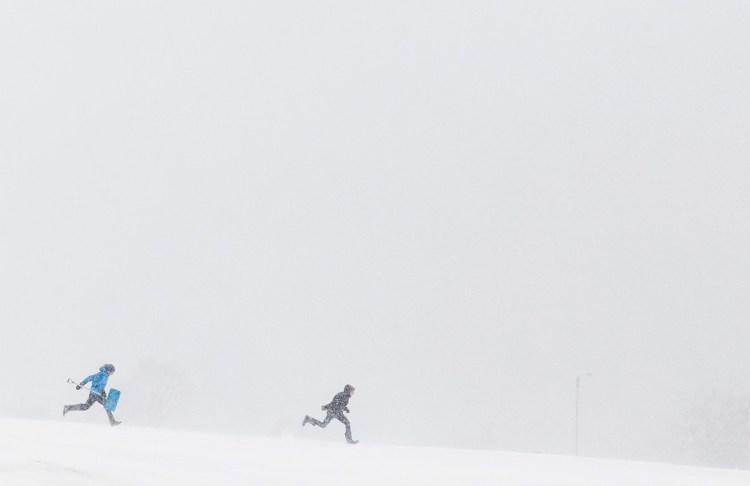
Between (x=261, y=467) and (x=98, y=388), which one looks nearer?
(x=261, y=467)

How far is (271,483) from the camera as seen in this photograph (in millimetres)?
9000

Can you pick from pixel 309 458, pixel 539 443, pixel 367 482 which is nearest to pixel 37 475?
pixel 367 482

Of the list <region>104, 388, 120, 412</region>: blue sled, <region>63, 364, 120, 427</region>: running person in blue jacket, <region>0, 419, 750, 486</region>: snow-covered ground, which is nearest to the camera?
<region>0, 419, 750, 486</region>: snow-covered ground

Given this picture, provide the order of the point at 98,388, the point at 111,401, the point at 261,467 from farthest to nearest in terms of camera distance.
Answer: the point at 111,401
the point at 98,388
the point at 261,467

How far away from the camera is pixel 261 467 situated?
34.7 feet

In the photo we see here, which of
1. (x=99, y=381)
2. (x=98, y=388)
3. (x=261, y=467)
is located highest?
(x=99, y=381)

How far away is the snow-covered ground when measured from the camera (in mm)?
8281

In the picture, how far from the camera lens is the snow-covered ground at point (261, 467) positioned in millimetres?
8281

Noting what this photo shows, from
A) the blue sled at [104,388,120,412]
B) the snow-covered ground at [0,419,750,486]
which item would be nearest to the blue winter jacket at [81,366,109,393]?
the blue sled at [104,388,120,412]

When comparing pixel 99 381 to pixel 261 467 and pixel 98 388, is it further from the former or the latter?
pixel 261 467

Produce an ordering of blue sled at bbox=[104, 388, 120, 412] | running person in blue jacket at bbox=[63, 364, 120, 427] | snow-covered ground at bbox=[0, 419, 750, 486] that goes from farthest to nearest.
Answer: blue sled at bbox=[104, 388, 120, 412] < running person in blue jacket at bbox=[63, 364, 120, 427] < snow-covered ground at bbox=[0, 419, 750, 486]

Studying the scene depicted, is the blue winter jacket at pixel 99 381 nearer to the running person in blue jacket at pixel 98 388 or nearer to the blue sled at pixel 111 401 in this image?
the running person in blue jacket at pixel 98 388

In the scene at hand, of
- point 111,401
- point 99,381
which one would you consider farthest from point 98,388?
point 111,401

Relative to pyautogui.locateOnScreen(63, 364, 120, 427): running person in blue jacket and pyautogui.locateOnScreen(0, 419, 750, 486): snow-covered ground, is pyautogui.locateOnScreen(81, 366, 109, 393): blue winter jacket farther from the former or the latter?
pyautogui.locateOnScreen(0, 419, 750, 486): snow-covered ground
